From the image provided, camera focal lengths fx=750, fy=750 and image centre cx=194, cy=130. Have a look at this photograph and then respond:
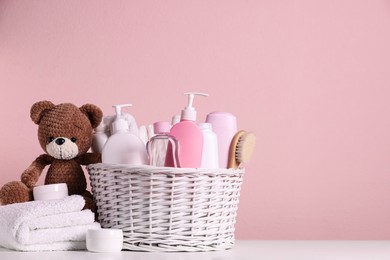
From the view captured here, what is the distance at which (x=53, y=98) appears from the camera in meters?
2.01

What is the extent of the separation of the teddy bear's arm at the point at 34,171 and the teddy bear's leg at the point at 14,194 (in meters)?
0.04

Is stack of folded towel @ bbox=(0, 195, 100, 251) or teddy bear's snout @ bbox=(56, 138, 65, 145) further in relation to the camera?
teddy bear's snout @ bbox=(56, 138, 65, 145)

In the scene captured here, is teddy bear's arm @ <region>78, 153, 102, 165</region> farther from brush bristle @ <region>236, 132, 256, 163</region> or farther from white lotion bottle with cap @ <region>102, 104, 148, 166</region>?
brush bristle @ <region>236, 132, 256, 163</region>

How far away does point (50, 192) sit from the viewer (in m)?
1.43

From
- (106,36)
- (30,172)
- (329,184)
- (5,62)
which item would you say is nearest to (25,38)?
(5,62)

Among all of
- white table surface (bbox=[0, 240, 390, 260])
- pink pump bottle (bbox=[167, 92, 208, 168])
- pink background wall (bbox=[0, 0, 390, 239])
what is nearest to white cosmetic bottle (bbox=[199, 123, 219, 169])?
pink pump bottle (bbox=[167, 92, 208, 168])

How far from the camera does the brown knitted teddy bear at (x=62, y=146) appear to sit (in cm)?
147

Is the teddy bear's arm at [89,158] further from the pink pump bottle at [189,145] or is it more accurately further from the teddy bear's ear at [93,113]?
the pink pump bottle at [189,145]

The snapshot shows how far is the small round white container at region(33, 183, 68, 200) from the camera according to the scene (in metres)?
1.43

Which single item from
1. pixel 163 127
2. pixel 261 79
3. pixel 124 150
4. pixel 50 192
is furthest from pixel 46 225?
pixel 261 79

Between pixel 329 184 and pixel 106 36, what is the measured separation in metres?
0.74

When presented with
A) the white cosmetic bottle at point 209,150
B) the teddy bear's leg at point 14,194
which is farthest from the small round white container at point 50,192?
the white cosmetic bottle at point 209,150

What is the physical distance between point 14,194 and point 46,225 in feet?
0.49

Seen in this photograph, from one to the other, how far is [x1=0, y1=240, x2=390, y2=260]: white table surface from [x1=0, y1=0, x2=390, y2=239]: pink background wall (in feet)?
1.09
